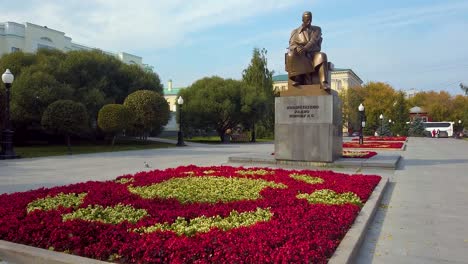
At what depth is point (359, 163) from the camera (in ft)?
35.4

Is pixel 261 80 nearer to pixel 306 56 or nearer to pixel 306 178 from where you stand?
pixel 306 56

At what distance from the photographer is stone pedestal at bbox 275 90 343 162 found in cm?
1061

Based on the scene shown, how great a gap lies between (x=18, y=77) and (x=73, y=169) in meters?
12.8

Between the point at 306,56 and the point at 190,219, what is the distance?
783 centimetres

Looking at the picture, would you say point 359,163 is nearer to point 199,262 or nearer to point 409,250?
point 409,250

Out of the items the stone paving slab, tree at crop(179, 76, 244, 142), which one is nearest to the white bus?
tree at crop(179, 76, 244, 142)

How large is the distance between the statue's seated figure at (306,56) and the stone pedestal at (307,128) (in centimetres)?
64

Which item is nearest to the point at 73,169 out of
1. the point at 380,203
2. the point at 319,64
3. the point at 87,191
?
the point at 87,191

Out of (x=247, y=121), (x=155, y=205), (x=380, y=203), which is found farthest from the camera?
(x=247, y=121)

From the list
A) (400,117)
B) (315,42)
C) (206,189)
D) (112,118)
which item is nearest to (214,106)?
(112,118)

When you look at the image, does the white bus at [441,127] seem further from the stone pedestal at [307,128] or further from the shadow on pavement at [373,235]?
the shadow on pavement at [373,235]

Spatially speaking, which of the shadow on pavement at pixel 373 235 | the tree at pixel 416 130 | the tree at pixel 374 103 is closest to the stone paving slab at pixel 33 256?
the shadow on pavement at pixel 373 235

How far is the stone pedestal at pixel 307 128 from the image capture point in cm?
1061

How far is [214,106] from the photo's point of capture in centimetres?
3058
